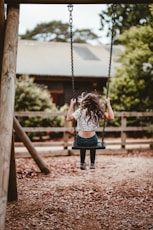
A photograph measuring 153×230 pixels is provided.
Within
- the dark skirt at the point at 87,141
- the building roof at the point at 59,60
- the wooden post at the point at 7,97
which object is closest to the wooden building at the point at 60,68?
the building roof at the point at 59,60

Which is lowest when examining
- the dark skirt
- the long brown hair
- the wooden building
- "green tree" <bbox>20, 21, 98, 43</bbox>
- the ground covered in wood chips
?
the ground covered in wood chips

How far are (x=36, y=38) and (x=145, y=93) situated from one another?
97.1 feet

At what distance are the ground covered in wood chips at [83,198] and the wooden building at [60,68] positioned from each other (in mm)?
11932

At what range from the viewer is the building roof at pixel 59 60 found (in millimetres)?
21328

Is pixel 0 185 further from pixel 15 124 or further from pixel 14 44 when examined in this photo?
pixel 15 124

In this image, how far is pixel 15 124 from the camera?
707cm

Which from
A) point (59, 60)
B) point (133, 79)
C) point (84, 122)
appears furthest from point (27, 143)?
point (59, 60)

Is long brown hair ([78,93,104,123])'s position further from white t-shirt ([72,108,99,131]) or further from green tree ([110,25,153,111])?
green tree ([110,25,153,111])

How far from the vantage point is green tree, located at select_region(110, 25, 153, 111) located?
15266 mm

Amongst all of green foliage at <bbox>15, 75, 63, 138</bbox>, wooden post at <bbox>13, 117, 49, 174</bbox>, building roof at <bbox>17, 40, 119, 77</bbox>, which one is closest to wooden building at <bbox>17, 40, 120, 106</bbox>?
building roof at <bbox>17, 40, 119, 77</bbox>

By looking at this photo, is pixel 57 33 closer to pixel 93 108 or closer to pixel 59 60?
pixel 59 60

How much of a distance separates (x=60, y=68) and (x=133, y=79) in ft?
22.7

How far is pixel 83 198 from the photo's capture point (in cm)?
625

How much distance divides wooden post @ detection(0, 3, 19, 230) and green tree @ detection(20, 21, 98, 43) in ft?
128
